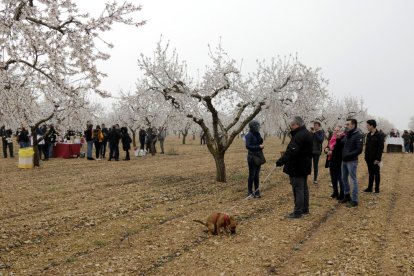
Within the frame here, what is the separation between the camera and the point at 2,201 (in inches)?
376

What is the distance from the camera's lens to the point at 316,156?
39.2 ft

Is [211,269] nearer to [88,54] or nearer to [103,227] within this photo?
[103,227]

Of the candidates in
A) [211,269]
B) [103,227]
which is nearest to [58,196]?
[103,227]

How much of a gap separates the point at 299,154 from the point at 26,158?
44.8 feet

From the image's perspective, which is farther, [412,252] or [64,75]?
[64,75]

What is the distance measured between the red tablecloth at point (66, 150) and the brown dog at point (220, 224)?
59.1 feet

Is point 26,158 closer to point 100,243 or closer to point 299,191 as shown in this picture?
point 100,243

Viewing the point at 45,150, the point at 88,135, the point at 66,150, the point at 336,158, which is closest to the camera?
the point at 336,158

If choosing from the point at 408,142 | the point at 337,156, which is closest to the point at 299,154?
the point at 337,156

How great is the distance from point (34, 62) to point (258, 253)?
5016mm

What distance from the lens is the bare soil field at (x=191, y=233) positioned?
518 cm

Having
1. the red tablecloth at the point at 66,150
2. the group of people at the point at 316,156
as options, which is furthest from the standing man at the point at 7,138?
the group of people at the point at 316,156

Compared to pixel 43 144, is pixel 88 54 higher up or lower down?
higher up

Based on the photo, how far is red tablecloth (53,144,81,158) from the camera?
22422mm
